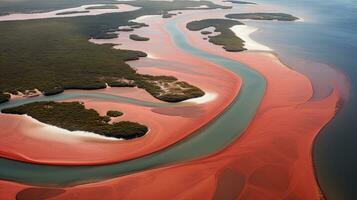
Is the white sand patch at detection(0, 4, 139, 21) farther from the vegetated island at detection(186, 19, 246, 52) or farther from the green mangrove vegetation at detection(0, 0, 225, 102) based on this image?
the vegetated island at detection(186, 19, 246, 52)

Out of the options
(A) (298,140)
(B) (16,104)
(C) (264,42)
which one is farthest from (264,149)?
(C) (264,42)

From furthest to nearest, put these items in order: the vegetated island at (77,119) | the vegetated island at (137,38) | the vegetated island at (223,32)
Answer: the vegetated island at (137,38) → the vegetated island at (223,32) → the vegetated island at (77,119)

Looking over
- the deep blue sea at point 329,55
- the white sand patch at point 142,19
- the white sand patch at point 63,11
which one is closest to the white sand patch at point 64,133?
the deep blue sea at point 329,55

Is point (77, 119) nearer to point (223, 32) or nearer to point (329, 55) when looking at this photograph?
point (329, 55)

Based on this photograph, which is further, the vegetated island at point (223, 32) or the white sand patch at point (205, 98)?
the vegetated island at point (223, 32)

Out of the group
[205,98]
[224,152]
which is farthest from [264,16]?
[224,152]

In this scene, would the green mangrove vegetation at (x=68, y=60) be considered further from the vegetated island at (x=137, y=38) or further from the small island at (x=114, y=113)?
the small island at (x=114, y=113)

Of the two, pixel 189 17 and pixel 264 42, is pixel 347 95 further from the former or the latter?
pixel 189 17
